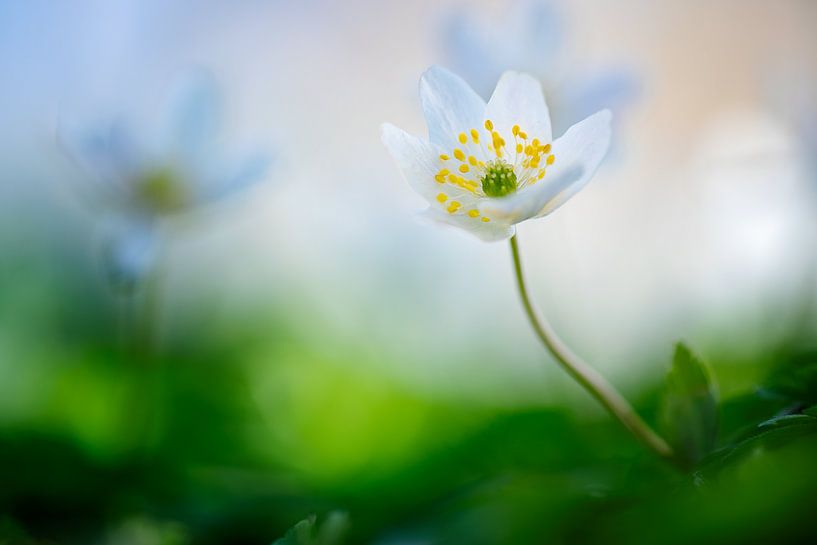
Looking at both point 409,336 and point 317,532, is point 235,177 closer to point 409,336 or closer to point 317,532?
point 409,336

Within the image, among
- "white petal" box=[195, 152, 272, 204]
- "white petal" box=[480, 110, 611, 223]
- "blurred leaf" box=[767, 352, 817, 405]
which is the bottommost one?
"blurred leaf" box=[767, 352, 817, 405]

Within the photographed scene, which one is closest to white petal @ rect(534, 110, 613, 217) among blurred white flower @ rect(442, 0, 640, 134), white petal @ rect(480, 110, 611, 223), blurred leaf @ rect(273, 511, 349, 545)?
white petal @ rect(480, 110, 611, 223)

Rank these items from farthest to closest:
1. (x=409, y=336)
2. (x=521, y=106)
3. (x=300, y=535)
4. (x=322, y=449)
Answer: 1. (x=409, y=336)
2. (x=322, y=449)
3. (x=521, y=106)
4. (x=300, y=535)

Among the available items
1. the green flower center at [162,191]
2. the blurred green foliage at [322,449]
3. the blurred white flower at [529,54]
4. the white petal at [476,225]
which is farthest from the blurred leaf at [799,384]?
the green flower center at [162,191]

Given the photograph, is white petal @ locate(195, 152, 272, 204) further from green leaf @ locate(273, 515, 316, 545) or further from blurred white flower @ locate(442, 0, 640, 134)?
green leaf @ locate(273, 515, 316, 545)

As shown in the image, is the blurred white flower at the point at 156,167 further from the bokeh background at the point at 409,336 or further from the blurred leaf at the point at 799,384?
the blurred leaf at the point at 799,384

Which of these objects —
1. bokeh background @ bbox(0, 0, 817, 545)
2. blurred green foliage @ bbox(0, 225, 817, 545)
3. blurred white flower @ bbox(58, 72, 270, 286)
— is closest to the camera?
blurred green foliage @ bbox(0, 225, 817, 545)

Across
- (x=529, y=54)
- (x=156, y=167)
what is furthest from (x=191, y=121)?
(x=529, y=54)
